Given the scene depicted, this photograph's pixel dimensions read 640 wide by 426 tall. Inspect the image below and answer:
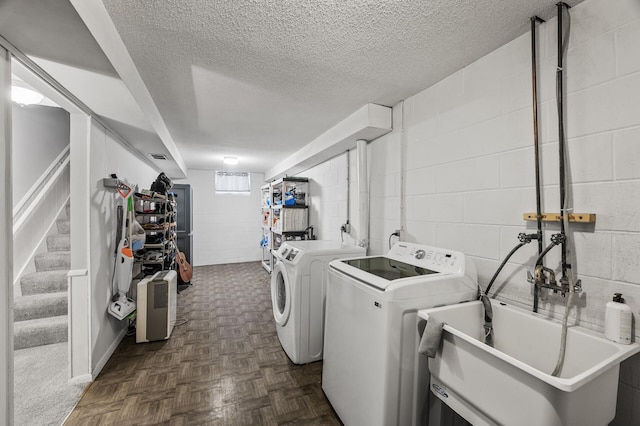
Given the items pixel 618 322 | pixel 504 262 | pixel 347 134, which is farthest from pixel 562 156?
pixel 347 134

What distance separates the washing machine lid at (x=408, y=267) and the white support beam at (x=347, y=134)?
3.79ft

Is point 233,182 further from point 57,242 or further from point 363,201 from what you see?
point 363,201

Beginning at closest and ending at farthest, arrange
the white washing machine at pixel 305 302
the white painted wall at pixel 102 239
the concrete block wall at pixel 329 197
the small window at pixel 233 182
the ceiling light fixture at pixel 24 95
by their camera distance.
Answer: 1. the ceiling light fixture at pixel 24 95
2. the white painted wall at pixel 102 239
3. the white washing machine at pixel 305 302
4. the concrete block wall at pixel 329 197
5. the small window at pixel 233 182

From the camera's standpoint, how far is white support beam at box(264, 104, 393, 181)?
239 centimetres

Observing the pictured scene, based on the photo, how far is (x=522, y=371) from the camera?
32.9 inches

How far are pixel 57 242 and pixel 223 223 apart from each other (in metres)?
3.31

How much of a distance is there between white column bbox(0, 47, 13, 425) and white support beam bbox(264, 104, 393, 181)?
2240mm

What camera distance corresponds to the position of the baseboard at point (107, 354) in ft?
6.69

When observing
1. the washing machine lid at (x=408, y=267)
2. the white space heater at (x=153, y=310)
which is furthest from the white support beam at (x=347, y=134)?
the white space heater at (x=153, y=310)

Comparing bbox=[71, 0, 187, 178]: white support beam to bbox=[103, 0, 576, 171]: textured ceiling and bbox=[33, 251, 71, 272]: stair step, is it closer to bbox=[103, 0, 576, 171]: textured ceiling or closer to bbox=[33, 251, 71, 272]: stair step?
bbox=[103, 0, 576, 171]: textured ceiling

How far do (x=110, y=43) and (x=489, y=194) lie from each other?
7.51ft

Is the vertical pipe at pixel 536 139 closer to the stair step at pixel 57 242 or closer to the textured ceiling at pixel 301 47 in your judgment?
the textured ceiling at pixel 301 47

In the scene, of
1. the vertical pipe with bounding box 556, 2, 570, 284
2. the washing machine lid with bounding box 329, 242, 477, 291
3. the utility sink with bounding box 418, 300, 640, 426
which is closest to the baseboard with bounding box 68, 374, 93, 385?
the washing machine lid with bounding box 329, 242, 477, 291

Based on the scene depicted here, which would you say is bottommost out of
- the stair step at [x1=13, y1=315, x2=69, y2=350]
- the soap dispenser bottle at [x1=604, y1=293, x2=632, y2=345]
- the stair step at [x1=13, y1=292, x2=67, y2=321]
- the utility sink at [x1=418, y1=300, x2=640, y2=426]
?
the stair step at [x1=13, y1=315, x2=69, y2=350]
